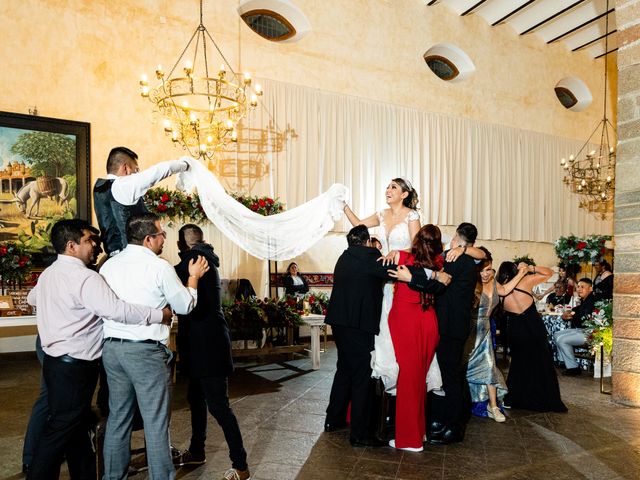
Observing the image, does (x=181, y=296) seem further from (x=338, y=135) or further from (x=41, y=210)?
(x=338, y=135)

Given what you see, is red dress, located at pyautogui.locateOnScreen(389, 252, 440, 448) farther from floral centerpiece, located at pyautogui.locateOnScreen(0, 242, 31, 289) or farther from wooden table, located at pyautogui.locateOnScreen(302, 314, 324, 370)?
floral centerpiece, located at pyautogui.locateOnScreen(0, 242, 31, 289)

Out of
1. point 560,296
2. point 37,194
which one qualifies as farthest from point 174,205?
point 560,296

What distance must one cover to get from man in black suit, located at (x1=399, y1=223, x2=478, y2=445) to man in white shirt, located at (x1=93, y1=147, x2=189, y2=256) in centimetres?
213

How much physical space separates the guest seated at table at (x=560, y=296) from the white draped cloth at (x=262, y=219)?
5.50 meters

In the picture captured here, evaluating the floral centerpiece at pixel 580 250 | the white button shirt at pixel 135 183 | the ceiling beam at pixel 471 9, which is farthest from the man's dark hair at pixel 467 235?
the ceiling beam at pixel 471 9

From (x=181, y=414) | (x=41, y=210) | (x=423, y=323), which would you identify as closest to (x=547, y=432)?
(x=423, y=323)

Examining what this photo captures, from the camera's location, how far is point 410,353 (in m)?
3.91

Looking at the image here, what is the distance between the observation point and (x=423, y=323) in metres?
3.96

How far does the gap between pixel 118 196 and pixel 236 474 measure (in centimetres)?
176

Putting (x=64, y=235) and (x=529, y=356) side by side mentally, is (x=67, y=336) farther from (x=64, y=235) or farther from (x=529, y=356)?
(x=529, y=356)

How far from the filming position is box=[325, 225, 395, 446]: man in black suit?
3943 mm

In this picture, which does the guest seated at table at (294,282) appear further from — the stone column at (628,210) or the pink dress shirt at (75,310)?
the pink dress shirt at (75,310)

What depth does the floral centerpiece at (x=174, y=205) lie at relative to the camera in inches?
299

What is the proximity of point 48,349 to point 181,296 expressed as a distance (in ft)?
2.38
